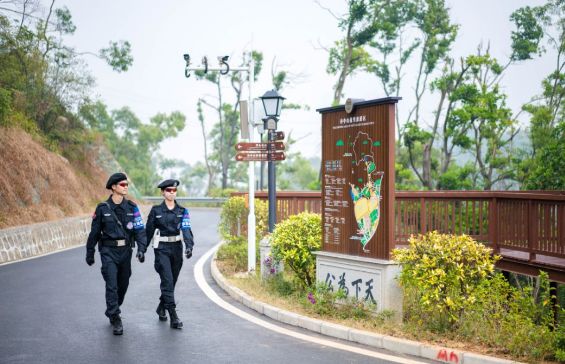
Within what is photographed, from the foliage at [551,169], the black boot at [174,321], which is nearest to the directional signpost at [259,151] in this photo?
the black boot at [174,321]

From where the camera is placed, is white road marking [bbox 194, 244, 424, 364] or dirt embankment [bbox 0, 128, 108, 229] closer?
white road marking [bbox 194, 244, 424, 364]

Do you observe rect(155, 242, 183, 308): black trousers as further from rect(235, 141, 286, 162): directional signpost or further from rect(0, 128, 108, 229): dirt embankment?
rect(0, 128, 108, 229): dirt embankment

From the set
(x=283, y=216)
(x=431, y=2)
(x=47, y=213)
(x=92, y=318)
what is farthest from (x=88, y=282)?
(x=431, y=2)

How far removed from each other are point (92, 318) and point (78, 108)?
22311 millimetres

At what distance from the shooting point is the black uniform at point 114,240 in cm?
816

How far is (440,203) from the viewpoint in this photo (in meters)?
12.0

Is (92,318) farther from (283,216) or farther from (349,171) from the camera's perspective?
(283,216)

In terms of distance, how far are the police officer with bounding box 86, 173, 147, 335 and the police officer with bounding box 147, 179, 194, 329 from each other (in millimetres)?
197

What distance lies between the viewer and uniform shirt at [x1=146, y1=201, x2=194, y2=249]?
27.6 feet

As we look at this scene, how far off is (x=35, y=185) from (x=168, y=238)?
1643 cm

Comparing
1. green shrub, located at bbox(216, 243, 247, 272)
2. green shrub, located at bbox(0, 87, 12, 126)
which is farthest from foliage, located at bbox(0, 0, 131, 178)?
green shrub, located at bbox(216, 243, 247, 272)

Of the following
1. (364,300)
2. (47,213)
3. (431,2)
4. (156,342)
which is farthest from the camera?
(431,2)

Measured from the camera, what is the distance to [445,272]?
7.59 metres

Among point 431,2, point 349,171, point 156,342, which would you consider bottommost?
point 156,342
